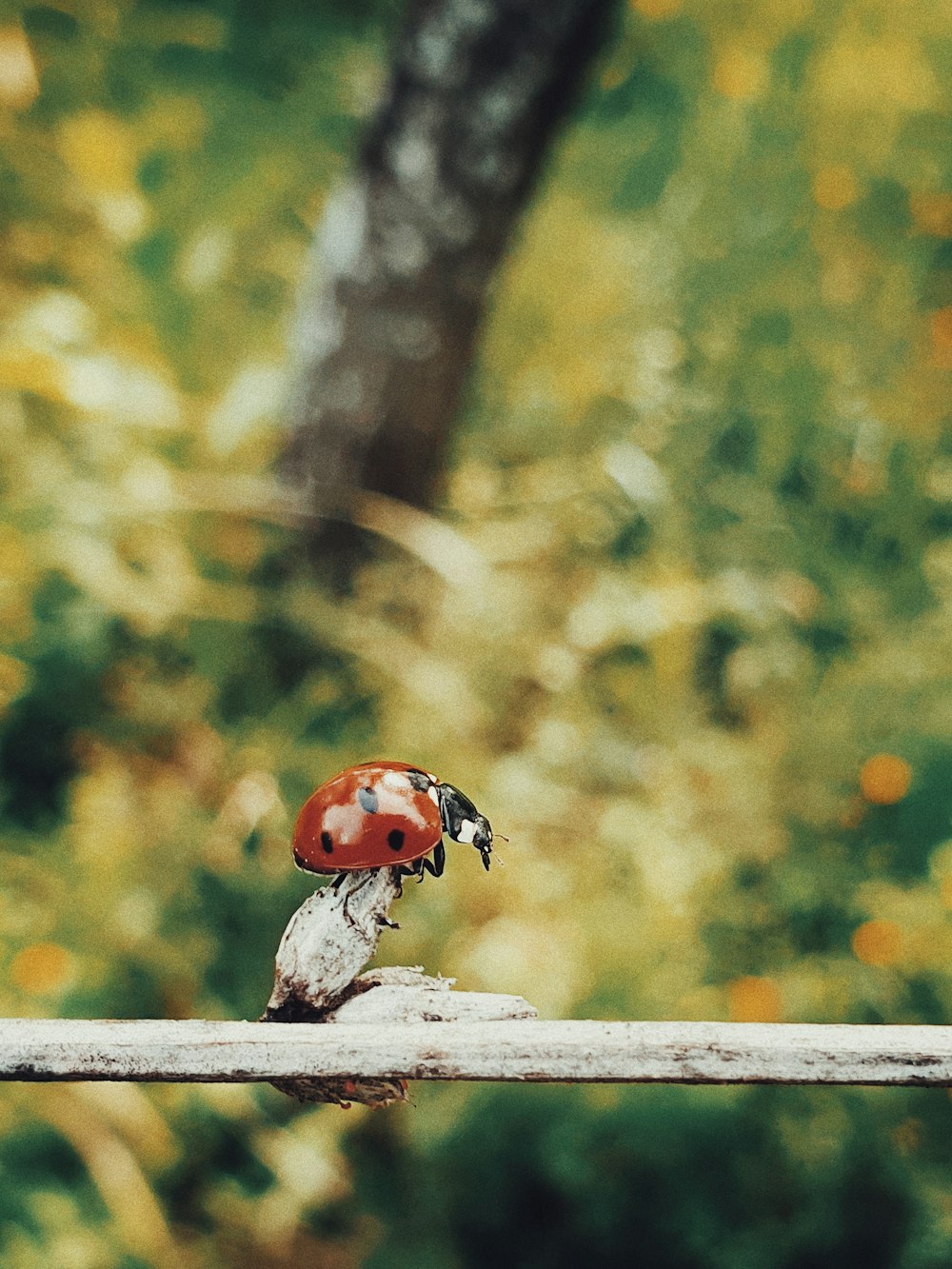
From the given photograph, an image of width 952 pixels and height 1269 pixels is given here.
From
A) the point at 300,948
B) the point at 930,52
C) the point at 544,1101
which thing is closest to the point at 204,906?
the point at 544,1101

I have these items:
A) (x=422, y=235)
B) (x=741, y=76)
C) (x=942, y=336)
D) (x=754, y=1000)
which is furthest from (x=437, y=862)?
(x=741, y=76)

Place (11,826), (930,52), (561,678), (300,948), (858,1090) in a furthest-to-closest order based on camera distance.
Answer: (930,52), (561,678), (11,826), (858,1090), (300,948)

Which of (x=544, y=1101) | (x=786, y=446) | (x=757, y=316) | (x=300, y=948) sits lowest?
(x=300, y=948)

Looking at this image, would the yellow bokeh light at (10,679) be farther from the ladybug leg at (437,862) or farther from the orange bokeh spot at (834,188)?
the orange bokeh spot at (834,188)

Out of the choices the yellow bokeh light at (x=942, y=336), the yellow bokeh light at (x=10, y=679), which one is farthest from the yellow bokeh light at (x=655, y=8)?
the yellow bokeh light at (x=10, y=679)

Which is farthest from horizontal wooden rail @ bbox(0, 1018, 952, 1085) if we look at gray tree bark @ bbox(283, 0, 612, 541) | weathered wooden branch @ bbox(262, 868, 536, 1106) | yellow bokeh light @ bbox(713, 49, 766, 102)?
yellow bokeh light @ bbox(713, 49, 766, 102)

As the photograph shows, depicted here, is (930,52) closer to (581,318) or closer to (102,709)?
(581,318)

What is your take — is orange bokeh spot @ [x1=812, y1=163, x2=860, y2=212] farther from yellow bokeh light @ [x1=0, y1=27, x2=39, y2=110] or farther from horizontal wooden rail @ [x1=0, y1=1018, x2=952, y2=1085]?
horizontal wooden rail @ [x1=0, y1=1018, x2=952, y2=1085]
